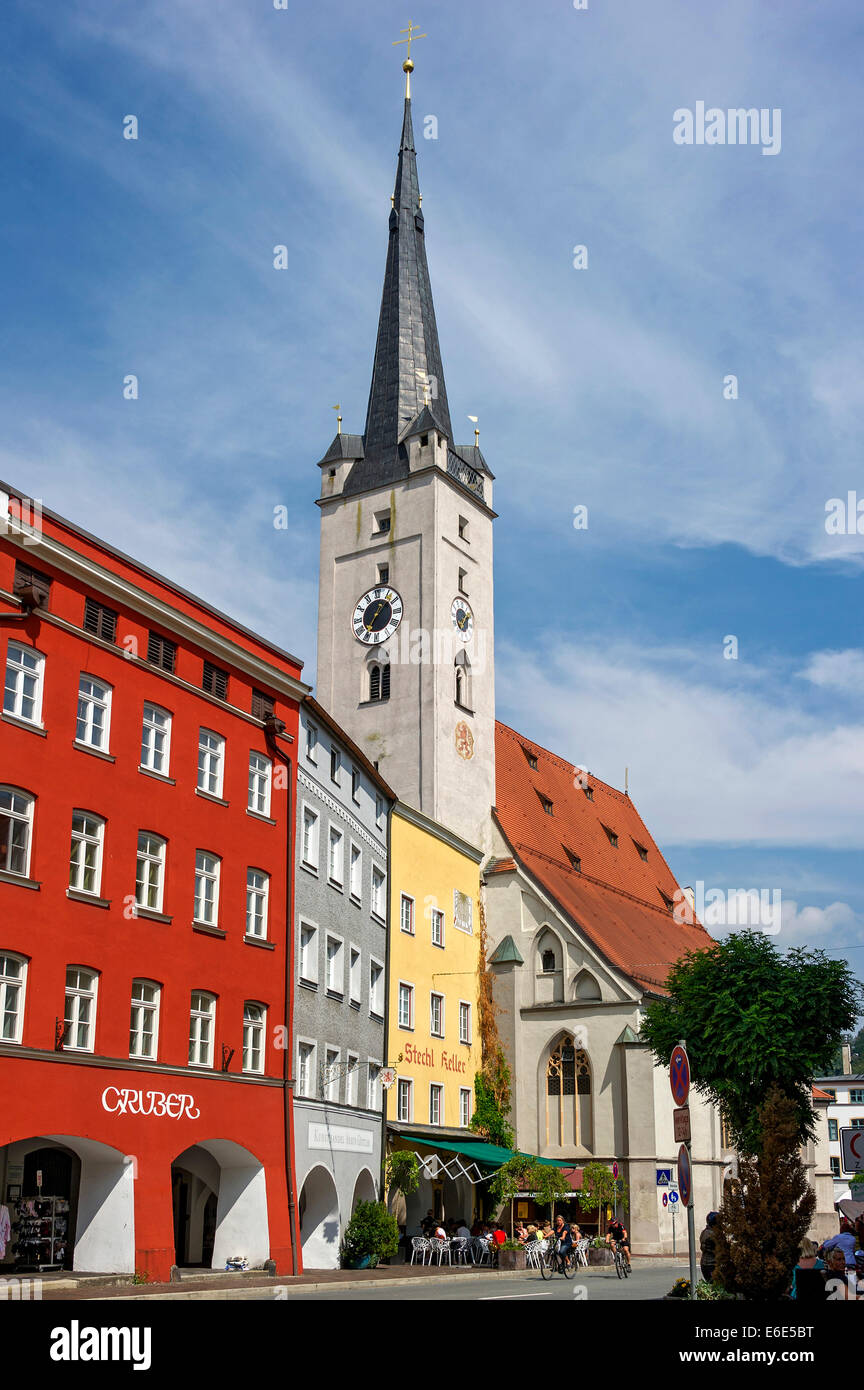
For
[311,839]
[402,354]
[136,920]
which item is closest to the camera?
[136,920]

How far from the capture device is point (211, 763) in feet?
94.0

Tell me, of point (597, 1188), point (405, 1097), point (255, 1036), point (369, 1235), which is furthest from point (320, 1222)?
point (597, 1188)

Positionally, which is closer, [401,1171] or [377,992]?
[401,1171]

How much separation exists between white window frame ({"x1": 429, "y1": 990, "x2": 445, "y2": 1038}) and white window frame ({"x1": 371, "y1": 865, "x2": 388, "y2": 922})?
5.00 metres

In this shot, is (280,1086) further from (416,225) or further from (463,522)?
(416,225)

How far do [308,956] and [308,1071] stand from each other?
259cm

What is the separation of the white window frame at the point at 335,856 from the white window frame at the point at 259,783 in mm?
3703

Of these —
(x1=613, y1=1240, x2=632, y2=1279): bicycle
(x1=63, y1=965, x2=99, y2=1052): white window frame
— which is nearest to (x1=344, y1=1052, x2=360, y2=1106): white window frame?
(x1=613, y1=1240, x2=632, y2=1279): bicycle

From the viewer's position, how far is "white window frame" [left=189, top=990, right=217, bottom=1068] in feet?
87.8

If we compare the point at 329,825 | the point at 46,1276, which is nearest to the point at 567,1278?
the point at 329,825

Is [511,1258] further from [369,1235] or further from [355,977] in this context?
[355,977]

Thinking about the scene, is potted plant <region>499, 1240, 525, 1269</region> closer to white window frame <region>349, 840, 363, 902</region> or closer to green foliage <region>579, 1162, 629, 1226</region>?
green foliage <region>579, 1162, 629, 1226</region>

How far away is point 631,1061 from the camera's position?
46969mm
